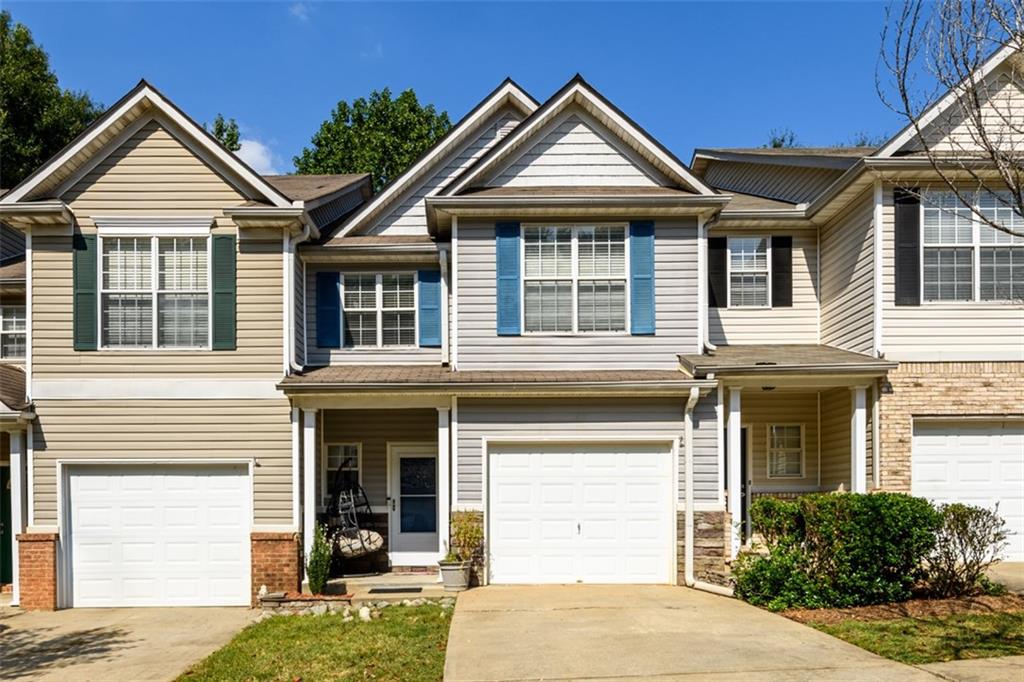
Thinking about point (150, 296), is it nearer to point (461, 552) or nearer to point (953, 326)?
point (461, 552)

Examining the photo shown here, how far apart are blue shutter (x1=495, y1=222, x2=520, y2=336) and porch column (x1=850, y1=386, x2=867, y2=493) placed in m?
5.34

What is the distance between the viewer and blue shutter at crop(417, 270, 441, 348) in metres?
15.4

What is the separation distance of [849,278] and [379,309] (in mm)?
7872

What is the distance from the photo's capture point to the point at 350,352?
15.3 metres

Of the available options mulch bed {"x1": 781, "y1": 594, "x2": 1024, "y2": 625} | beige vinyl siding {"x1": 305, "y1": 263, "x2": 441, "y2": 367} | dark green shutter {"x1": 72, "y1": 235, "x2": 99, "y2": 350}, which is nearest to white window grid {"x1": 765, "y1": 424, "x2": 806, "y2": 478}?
mulch bed {"x1": 781, "y1": 594, "x2": 1024, "y2": 625}

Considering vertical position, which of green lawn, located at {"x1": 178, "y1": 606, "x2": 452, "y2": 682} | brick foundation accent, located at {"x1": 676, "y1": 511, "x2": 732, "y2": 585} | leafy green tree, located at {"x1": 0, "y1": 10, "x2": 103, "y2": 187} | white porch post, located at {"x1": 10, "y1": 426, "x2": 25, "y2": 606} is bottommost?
green lawn, located at {"x1": 178, "y1": 606, "x2": 452, "y2": 682}

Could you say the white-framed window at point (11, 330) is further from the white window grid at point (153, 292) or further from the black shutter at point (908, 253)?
the black shutter at point (908, 253)

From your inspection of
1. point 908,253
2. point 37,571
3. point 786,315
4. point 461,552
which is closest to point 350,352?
point 461,552

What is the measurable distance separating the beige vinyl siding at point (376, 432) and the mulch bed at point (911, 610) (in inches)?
273

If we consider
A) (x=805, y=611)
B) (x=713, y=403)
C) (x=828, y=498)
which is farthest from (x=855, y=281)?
(x=805, y=611)

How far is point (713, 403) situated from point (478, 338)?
374 centimetres

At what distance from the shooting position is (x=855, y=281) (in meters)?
14.7

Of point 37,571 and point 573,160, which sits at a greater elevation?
point 573,160

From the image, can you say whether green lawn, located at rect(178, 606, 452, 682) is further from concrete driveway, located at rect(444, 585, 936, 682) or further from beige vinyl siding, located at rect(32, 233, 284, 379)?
beige vinyl siding, located at rect(32, 233, 284, 379)
